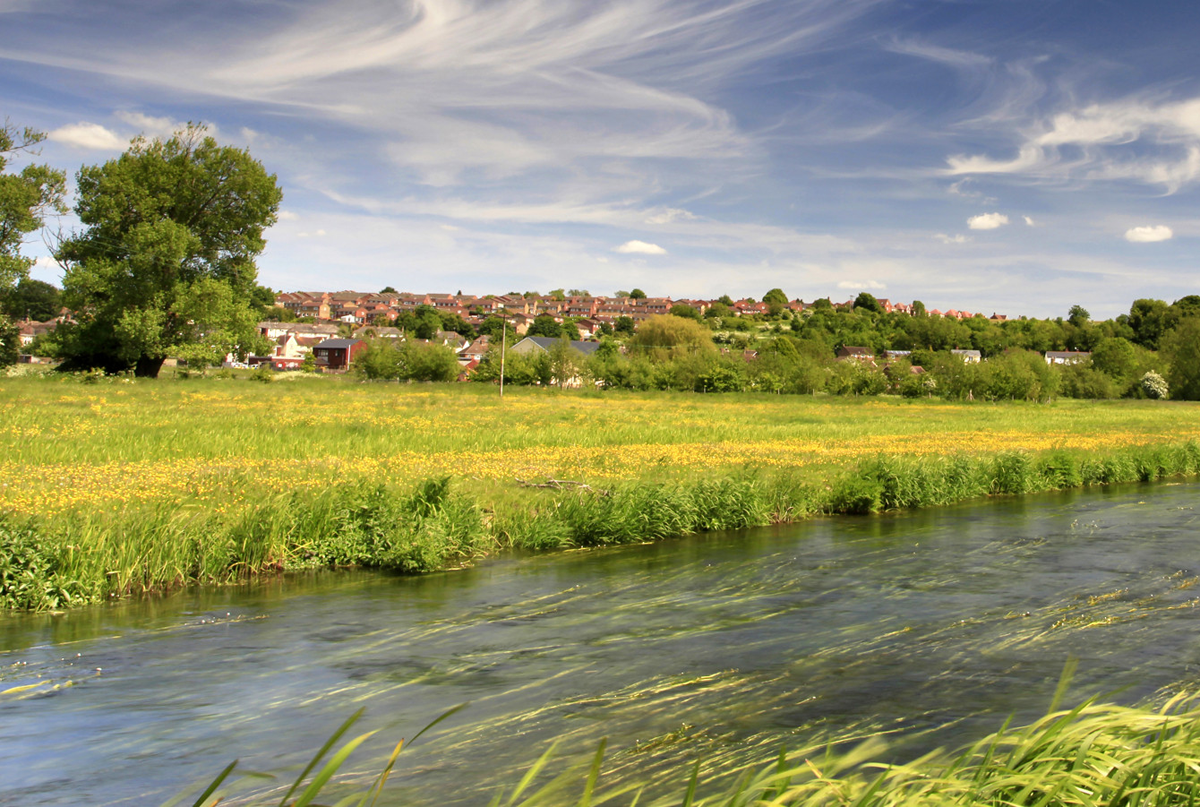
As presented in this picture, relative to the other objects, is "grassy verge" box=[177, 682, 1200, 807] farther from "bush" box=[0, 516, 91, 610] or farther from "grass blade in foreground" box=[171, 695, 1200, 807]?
"bush" box=[0, 516, 91, 610]

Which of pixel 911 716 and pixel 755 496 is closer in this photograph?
pixel 911 716

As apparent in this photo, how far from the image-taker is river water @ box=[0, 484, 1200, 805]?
22.5ft

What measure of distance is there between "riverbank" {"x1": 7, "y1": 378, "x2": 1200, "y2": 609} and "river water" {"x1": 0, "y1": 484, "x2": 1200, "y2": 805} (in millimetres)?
732

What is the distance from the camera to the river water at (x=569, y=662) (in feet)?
22.5

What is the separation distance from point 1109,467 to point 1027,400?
6521cm

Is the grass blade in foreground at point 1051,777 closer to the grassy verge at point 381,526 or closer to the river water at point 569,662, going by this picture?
the river water at point 569,662

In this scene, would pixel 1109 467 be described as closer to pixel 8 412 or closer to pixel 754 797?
pixel 754 797

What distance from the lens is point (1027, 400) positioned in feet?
286

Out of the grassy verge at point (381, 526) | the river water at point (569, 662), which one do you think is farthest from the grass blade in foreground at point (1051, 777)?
the grassy verge at point (381, 526)

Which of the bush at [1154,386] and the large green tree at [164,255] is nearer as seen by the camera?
the large green tree at [164,255]

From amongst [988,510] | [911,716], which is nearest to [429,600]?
[911,716]

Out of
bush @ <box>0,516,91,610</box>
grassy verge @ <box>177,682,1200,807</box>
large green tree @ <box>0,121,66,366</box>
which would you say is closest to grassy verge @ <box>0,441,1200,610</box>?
bush @ <box>0,516,91,610</box>

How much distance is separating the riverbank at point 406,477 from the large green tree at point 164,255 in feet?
42.9

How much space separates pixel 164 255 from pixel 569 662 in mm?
51884
